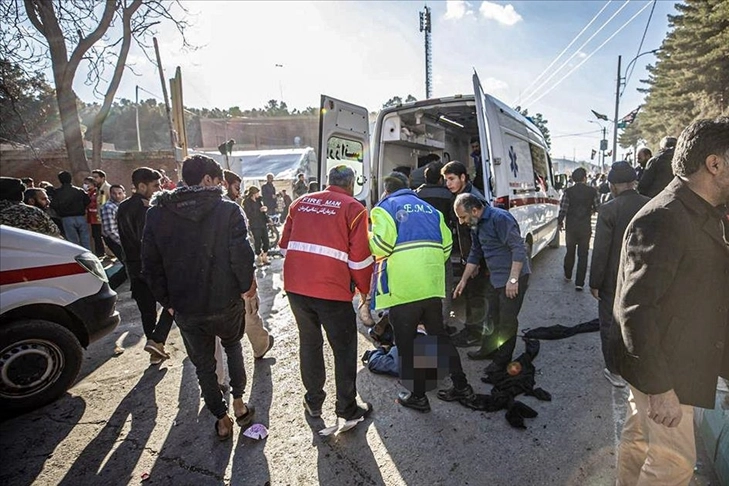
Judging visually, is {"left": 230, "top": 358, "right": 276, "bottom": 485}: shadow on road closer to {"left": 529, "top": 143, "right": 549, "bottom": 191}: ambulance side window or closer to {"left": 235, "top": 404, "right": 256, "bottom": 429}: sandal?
{"left": 235, "top": 404, "right": 256, "bottom": 429}: sandal

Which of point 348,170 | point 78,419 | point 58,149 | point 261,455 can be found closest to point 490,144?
point 348,170

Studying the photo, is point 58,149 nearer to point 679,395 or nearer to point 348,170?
point 348,170

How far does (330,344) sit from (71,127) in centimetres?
1078

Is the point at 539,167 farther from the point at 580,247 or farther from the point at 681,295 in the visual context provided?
the point at 681,295

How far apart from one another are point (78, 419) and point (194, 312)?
1615mm

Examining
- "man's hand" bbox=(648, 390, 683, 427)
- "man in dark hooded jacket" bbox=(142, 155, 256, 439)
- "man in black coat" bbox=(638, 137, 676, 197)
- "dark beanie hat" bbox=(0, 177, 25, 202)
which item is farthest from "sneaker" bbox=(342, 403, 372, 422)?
"dark beanie hat" bbox=(0, 177, 25, 202)

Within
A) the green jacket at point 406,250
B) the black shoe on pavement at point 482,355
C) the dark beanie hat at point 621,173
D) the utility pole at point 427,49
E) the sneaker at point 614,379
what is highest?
the utility pole at point 427,49

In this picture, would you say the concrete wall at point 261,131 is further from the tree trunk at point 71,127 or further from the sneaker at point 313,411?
the sneaker at point 313,411

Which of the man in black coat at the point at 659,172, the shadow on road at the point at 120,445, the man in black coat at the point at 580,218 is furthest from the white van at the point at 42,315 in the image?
the man in black coat at the point at 580,218

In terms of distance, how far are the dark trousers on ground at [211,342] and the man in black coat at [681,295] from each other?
7.29ft

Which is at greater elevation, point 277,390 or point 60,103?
point 60,103

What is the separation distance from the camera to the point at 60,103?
31.3 ft

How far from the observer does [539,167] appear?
22.1 feet

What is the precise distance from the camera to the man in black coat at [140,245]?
11.6ft
